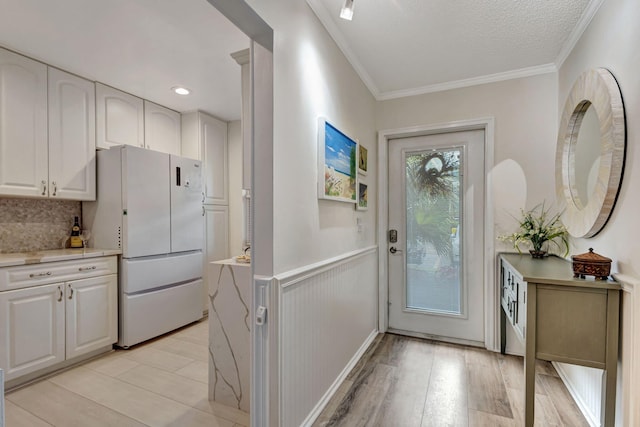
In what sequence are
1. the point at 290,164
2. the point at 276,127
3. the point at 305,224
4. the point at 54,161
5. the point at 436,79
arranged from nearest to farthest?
1. the point at 276,127
2. the point at 290,164
3. the point at 305,224
4. the point at 54,161
5. the point at 436,79

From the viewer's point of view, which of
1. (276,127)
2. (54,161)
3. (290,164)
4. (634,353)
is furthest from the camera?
(54,161)

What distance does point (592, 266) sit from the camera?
4.98 ft

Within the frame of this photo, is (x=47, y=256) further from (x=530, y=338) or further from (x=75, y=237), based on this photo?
(x=530, y=338)

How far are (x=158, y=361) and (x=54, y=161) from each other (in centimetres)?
193

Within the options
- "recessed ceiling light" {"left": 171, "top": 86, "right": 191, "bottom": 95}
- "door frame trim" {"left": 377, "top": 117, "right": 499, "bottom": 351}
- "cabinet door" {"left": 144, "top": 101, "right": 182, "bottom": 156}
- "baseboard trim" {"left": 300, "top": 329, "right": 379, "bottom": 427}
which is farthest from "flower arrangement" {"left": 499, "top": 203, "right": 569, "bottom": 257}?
"cabinet door" {"left": 144, "top": 101, "right": 182, "bottom": 156}

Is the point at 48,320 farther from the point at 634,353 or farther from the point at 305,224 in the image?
the point at 634,353

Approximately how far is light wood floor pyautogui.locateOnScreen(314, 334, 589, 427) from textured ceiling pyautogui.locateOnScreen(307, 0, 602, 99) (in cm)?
244

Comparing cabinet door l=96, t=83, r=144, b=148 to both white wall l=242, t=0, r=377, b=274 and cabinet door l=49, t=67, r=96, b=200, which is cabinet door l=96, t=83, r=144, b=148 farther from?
white wall l=242, t=0, r=377, b=274

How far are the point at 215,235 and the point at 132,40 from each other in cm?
226

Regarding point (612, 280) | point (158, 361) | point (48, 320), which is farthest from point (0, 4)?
point (612, 280)

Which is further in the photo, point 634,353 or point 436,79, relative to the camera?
point 436,79

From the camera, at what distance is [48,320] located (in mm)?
2348

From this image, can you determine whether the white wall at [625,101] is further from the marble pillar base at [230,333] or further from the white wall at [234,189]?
the white wall at [234,189]

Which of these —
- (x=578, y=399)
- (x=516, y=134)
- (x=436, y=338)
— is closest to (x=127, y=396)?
(x=436, y=338)
